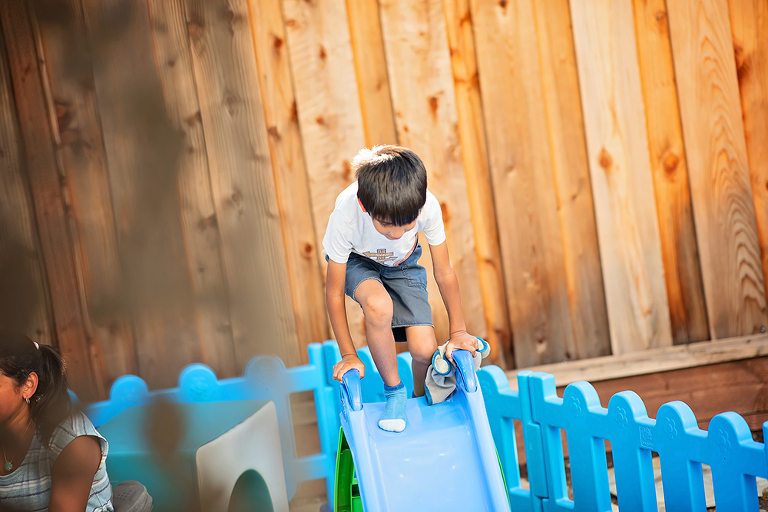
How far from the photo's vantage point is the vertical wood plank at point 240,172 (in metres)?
0.35

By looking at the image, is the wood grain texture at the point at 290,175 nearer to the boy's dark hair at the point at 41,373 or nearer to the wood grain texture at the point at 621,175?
the wood grain texture at the point at 621,175

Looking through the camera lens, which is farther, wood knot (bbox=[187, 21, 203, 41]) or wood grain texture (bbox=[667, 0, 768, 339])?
wood grain texture (bbox=[667, 0, 768, 339])

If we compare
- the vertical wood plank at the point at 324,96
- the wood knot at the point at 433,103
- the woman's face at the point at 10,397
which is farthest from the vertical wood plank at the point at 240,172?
the wood knot at the point at 433,103

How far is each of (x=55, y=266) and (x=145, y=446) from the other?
0.39 ft

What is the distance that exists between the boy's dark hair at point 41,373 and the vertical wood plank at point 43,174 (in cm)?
7

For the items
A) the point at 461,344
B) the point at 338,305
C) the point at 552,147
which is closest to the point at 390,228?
the point at 338,305

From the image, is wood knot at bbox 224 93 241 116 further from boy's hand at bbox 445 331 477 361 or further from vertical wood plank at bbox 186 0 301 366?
boy's hand at bbox 445 331 477 361

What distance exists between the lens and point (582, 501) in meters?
2.15

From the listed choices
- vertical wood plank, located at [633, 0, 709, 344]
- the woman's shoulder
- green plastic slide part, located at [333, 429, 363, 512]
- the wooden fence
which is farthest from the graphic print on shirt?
vertical wood plank, located at [633, 0, 709, 344]

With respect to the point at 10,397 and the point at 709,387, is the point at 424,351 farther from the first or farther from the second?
the point at 709,387

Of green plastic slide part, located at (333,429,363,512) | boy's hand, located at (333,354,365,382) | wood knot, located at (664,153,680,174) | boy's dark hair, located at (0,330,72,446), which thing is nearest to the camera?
boy's dark hair, located at (0,330,72,446)

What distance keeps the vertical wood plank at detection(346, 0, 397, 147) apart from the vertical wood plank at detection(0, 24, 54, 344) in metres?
2.76

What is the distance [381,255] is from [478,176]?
50.2 inches

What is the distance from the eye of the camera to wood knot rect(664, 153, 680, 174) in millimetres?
3162
